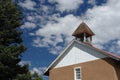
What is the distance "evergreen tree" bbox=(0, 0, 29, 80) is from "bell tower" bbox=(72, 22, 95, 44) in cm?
745

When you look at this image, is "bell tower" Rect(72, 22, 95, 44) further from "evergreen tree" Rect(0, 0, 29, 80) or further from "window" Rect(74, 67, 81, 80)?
"evergreen tree" Rect(0, 0, 29, 80)

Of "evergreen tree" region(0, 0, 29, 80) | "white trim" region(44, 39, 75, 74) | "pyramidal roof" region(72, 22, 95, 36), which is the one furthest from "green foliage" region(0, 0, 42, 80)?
"pyramidal roof" region(72, 22, 95, 36)

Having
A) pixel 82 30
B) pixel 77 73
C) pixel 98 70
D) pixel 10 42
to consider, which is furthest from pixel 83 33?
pixel 10 42

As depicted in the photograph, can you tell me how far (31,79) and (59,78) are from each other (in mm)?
3920

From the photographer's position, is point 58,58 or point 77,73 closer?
point 77,73

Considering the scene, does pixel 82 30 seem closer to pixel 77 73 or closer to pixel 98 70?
pixel 77 73

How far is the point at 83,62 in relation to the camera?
40.5m

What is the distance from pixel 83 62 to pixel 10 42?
33.5ft

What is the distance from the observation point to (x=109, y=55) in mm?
37438

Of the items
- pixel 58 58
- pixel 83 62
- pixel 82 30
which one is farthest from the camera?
pixel 82 30

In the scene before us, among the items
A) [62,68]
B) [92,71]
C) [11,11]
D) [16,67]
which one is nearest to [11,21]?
[11,11]

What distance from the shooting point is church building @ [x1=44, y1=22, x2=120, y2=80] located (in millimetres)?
37781

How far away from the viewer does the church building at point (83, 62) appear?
37781 mm

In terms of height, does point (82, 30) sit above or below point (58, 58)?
above
